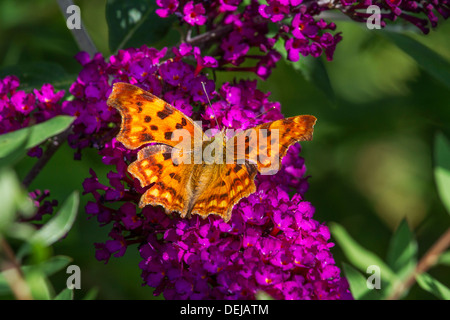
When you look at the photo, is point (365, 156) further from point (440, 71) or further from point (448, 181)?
point (448, 181)

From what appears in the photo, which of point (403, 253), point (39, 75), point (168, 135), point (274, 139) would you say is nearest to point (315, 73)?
point (274, 139)

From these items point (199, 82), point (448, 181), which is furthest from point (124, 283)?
point (448, 181)

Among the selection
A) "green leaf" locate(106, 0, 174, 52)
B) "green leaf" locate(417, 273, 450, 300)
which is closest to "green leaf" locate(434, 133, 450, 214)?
"green leaf" locate(417, 273, 450, 300)

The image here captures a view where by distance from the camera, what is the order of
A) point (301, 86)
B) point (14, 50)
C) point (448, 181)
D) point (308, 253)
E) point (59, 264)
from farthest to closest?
point (301, 86) < point (14, 50) < point (308, 253) < point (448, 181) < point (59, 264)

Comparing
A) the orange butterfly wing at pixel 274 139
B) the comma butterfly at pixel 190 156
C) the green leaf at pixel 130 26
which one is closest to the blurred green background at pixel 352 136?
the green leaf at pixel 130 26

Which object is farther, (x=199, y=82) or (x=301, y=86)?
(x=301, y=86)

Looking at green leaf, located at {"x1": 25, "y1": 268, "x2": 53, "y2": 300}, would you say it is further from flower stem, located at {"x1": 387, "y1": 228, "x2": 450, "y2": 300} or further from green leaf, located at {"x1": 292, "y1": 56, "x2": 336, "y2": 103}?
green leaf, located at {"x1": 292, "y1": 56, "x2": 336, "y2": 103}

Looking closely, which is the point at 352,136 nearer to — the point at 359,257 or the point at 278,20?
the point at 278,20
